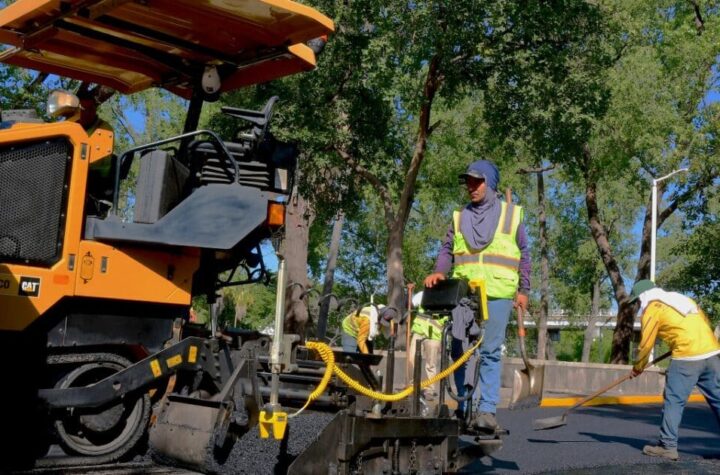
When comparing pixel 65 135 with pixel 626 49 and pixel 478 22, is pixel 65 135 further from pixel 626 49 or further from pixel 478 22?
pixel 626 49

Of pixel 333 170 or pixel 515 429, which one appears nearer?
pixel 515 429

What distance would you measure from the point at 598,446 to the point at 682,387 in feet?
3.32

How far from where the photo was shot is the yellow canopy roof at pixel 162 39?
5.14 m

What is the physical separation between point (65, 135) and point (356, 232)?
37.7 m

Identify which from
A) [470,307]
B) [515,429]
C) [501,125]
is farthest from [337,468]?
[501,125]

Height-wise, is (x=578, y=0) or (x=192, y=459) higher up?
(x=578, y=0)

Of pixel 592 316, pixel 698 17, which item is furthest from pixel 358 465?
pixel 592 316

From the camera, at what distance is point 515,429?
31.6ft

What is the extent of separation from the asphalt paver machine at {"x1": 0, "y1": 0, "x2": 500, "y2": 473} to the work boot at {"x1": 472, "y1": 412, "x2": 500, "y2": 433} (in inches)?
3.9

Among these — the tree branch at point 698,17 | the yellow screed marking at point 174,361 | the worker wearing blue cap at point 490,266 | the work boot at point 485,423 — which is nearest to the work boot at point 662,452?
the worker wearing blue cap at point 490,266

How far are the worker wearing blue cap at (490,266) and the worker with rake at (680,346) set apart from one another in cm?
→ 258

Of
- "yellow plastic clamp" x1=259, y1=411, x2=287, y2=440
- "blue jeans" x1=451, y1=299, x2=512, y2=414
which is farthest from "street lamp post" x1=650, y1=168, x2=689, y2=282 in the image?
"yellow plastic clamp" x1=259, y1=411, x2=287, y2=440

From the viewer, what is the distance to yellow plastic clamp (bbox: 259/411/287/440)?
4.53 meters

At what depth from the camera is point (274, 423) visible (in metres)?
4.52
